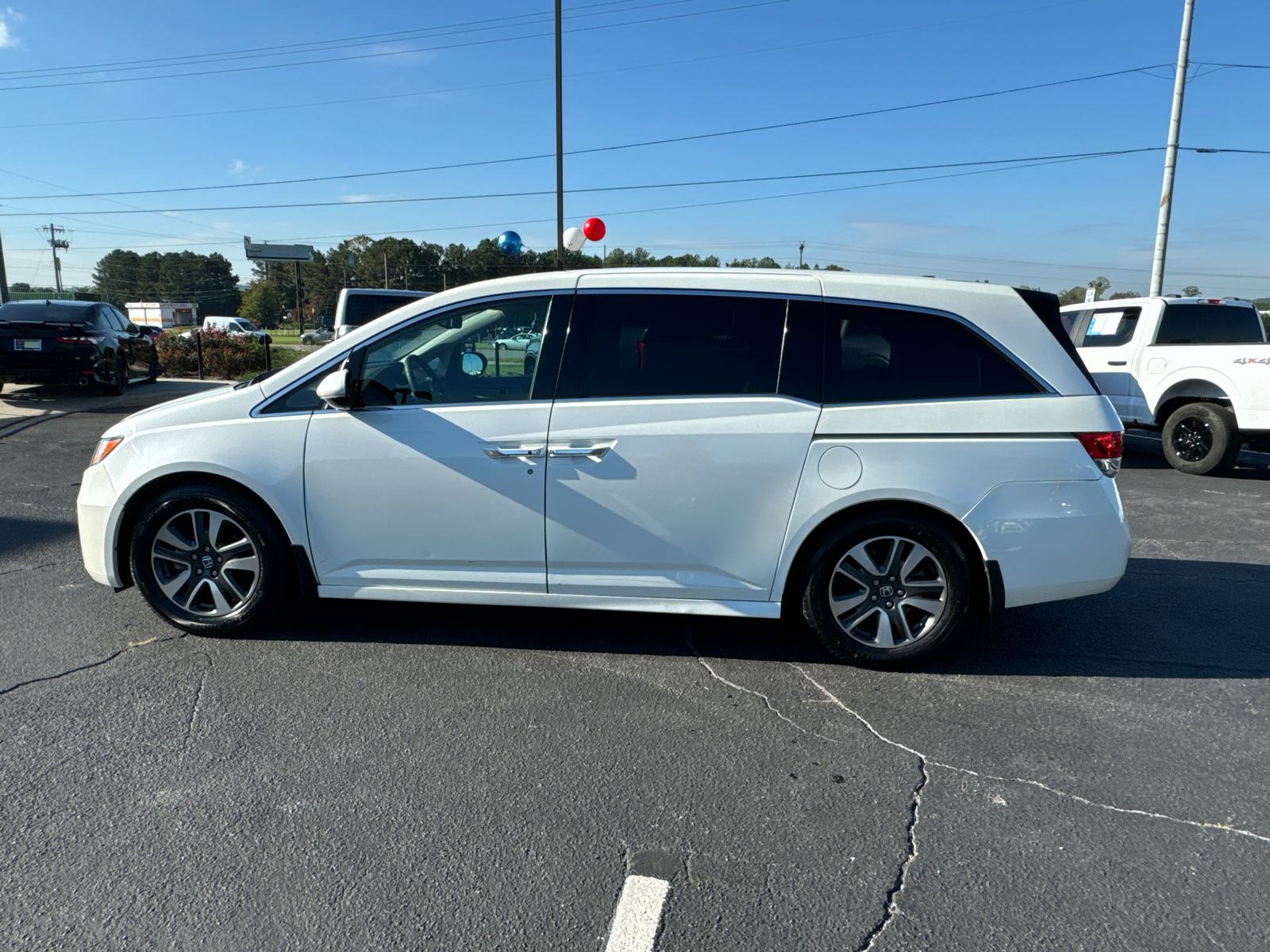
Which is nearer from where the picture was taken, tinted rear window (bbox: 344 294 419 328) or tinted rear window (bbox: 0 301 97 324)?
tinted rear window (bbox: 0 301 97 324)

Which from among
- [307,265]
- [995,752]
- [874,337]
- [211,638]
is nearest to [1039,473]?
[874,337]

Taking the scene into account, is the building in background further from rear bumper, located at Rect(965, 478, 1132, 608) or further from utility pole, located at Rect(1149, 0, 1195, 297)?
rear bumper, located at Rect(965, 478, 1132, 608)

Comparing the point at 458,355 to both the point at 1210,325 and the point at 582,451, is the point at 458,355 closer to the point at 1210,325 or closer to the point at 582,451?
the point at 582,451

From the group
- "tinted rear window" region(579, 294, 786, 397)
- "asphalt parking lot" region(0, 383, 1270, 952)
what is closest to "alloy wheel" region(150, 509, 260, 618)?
"asphalt parking lot" region(0, 383, 1270, 952)

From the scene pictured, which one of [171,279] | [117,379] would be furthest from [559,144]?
[171,279]

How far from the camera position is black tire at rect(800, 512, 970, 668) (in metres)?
3.77

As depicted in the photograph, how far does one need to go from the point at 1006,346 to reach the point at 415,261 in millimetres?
111605

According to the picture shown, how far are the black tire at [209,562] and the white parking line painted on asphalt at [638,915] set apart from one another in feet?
8.11

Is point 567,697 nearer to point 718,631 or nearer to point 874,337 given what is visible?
point 718,631

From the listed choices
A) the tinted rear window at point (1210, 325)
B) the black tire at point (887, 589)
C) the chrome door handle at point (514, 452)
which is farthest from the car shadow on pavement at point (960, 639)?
the tinted rear window at point (1210, 325)

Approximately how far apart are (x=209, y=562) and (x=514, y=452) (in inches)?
65.3

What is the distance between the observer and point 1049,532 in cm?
371

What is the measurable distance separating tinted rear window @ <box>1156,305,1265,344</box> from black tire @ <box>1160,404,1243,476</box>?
2.99ft

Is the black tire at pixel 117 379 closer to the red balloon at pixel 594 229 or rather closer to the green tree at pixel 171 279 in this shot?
the red balloon at pixel 594 229
